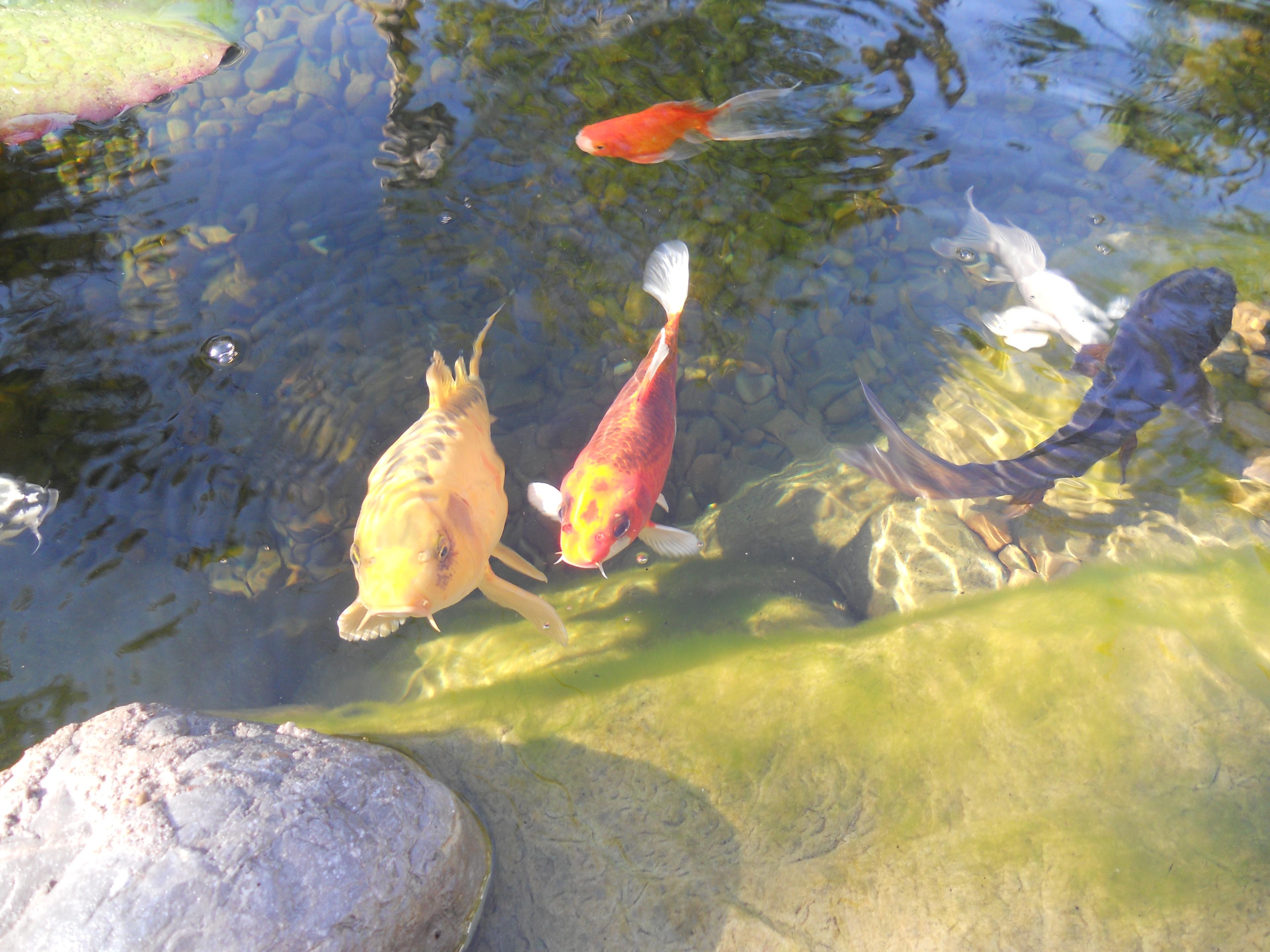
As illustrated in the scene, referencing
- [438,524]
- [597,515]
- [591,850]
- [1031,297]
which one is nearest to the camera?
[591,850]

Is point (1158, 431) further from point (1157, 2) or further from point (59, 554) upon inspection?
point (59, 554)

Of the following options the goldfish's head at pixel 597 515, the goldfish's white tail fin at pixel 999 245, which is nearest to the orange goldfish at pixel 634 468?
the goldfish's head at pixel 597 515

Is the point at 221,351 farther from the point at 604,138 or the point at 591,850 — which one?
the point at 591,850

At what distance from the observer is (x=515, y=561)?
13.0ft

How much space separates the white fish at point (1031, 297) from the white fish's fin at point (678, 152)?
6.81 feet

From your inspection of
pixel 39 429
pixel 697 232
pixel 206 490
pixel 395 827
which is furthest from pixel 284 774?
pixel 697 232

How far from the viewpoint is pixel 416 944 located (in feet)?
8.03

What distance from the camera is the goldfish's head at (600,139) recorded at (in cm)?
475

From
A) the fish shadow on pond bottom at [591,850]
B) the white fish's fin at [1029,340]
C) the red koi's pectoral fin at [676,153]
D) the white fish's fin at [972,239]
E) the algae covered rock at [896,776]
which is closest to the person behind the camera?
the algae covered rock at [896,776]

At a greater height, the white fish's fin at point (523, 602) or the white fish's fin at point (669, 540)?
the white fish's fin at point (669, 540)

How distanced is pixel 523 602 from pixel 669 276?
243 cm

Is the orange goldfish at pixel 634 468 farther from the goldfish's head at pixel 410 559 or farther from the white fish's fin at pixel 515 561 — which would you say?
the goldfish's head at pixel 410 559

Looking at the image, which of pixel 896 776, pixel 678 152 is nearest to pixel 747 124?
pixel 678 152

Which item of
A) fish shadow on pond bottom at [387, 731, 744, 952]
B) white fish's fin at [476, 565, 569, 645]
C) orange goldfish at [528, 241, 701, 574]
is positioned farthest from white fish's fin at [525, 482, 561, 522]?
fish shadow on pond bottom at [387, 731, 744, 952]
